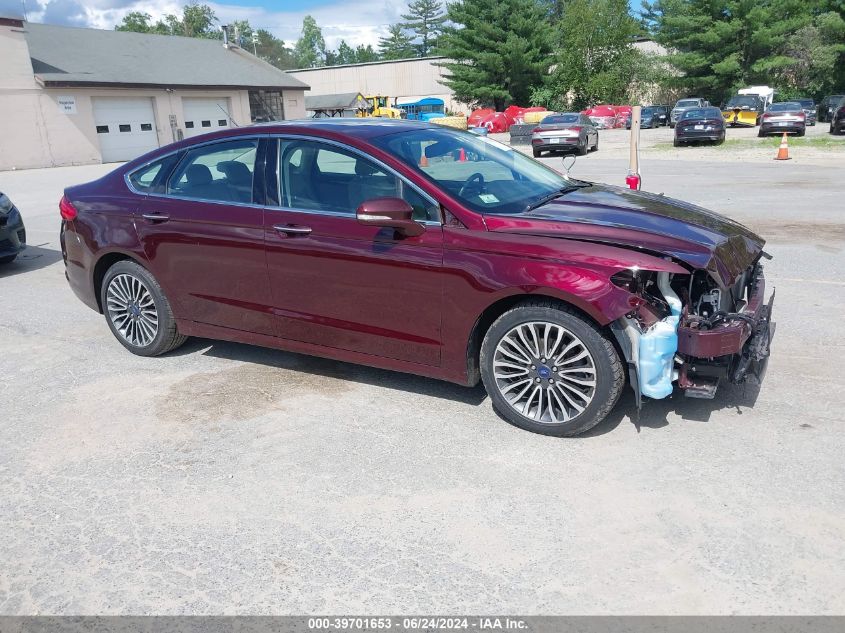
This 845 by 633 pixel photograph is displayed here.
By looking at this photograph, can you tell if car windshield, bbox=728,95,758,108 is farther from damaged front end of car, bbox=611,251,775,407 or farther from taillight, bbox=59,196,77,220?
taillight, bbox=59,196,77,220

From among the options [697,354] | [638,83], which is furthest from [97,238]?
[638,83]

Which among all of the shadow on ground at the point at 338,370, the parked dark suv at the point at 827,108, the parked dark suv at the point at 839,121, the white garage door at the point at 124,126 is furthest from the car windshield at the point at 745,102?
the shadow on ground at the point at 338,370

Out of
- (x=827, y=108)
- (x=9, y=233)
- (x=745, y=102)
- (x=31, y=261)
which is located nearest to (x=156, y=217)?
(x=9, y=233)

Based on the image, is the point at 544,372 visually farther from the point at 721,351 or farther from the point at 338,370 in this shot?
the point at 338,370

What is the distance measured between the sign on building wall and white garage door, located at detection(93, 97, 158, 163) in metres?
1.17

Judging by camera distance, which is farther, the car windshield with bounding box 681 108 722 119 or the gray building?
the gray building

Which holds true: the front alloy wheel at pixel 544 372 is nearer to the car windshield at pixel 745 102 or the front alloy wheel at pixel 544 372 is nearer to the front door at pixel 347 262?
the front door at pixel 347 262

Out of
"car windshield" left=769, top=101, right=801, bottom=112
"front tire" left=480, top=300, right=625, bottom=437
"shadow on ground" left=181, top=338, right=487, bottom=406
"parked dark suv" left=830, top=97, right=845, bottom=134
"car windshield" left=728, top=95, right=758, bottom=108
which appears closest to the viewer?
"front tire" left=480, top=300, right=625, bottom=437

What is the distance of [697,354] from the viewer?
3.65m

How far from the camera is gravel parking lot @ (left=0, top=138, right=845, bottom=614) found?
280cm

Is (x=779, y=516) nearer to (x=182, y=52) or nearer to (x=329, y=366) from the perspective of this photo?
(x=329, y=366)

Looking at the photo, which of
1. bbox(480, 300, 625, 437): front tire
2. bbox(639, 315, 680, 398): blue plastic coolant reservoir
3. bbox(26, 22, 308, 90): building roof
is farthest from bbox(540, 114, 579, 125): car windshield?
bbox(639, 315, 680, 398): blue plastic coolant reservoir

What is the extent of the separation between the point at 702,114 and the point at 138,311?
83.8ft

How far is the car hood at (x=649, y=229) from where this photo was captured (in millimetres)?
3713
